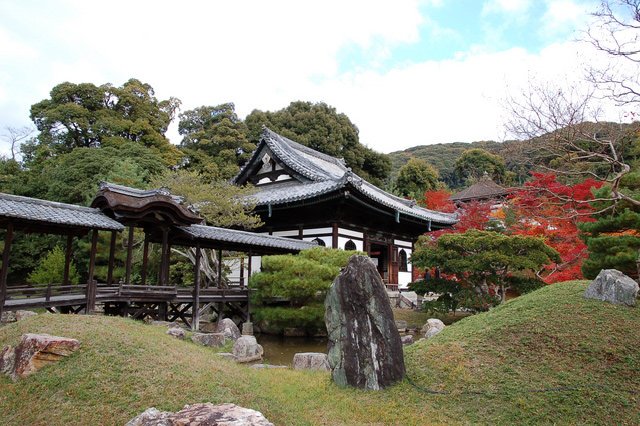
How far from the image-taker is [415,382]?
244 inches

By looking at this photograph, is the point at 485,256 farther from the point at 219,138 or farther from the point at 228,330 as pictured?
the point at 219,138

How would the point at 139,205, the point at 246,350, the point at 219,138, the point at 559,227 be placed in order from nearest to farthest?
1. the point at 246,350
2. the point at 139,205
3. the point at 559,227
4. the point at 219,138

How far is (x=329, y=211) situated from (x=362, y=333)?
13005 millimetres

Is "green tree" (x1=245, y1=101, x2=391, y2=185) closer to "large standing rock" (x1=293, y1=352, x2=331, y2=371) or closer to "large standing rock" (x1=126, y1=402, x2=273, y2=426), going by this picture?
"large standing rock" (x1=293, y1=352, x2=331, y2=371)

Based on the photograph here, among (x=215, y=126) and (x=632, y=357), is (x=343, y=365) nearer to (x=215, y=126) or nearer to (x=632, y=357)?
(x=632, y=357)

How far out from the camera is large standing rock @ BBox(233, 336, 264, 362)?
10.1 m

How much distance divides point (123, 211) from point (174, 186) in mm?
5334

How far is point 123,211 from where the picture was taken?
40.0ft

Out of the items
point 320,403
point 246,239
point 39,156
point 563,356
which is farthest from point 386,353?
point 39,156

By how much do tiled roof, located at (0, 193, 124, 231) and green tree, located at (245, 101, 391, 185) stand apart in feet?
95.3

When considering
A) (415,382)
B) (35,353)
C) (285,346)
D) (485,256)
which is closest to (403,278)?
(485,256)

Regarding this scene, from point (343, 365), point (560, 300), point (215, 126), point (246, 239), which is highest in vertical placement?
point (215, 126)

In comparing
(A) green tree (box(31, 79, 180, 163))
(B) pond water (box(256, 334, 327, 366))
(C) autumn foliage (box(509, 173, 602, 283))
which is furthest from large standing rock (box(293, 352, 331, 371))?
(A) green tree (box(31, 79, 180, 163))

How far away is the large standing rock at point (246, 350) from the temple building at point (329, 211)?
8.05m
